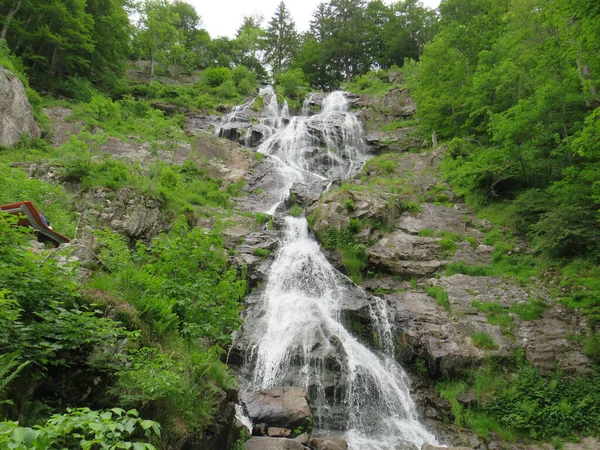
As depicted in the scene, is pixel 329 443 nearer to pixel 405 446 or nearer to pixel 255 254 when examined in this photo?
pixel 405 446

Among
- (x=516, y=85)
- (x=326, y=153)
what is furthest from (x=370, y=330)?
(x=326, y=153)

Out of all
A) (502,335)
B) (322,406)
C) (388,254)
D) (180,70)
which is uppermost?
(180,70)

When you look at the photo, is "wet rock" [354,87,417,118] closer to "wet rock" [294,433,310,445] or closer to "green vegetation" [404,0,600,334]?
"green vegetation" [404,0,600,334]

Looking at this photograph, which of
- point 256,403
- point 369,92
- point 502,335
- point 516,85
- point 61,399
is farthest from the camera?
point 369,92

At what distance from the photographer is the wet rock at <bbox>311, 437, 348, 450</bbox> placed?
7.27 m

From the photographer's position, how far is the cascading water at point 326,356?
8.95m

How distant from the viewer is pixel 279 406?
809 cm

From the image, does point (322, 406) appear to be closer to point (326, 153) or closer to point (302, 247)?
point (302, 247)

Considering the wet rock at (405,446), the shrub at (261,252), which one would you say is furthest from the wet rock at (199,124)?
the wet rock at (405,446)

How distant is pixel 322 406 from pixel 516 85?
16261 millimetres

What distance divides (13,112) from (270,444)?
18720 millimetres

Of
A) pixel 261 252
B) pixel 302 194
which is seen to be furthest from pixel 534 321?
pixel 302 194

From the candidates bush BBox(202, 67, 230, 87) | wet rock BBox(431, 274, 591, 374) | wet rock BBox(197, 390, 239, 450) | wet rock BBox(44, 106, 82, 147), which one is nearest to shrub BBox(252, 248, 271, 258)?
wet rock BBox(431, 274, 591, 374)

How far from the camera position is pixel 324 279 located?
13.5 metres
